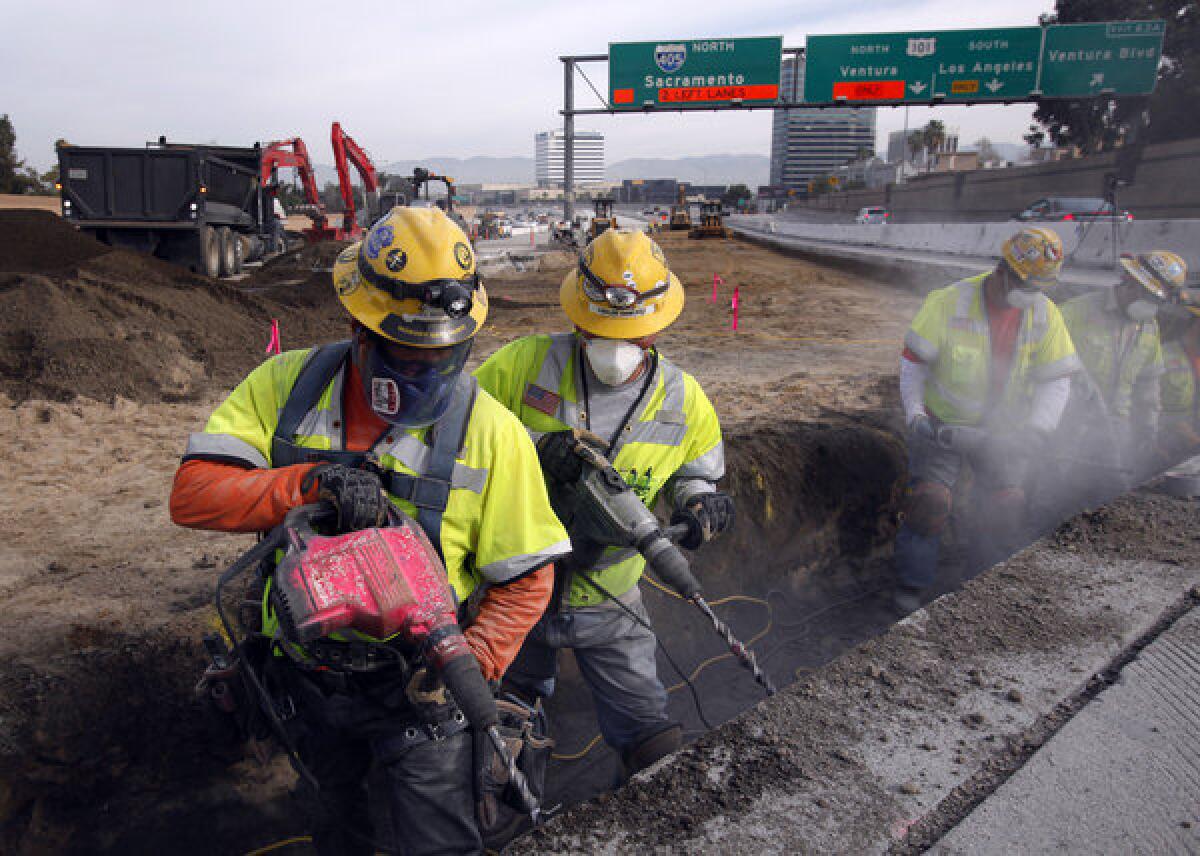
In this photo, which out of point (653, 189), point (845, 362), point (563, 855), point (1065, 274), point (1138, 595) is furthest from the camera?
point (653, 189)

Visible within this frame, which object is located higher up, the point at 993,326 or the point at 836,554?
the point at 993,326

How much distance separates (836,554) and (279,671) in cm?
546

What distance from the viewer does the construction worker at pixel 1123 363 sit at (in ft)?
21.0

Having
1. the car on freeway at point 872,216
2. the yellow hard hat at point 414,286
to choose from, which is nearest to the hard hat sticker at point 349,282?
the yellow hard hat at point 414,286

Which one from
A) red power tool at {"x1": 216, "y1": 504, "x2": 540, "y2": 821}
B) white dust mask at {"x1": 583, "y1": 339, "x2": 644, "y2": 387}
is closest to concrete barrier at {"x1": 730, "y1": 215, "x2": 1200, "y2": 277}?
white dust mask at {"x1": 583, "y1": 339, "x2": 644, "y2": 387}

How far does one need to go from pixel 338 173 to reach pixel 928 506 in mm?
22475

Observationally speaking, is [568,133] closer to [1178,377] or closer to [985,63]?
[985,63]

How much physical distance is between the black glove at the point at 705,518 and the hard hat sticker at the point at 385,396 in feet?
4.59

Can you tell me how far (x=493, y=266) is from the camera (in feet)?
95.1

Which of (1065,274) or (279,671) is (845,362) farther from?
(279,671)

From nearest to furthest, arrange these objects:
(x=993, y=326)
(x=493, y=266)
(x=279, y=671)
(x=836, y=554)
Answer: (x=279, y=671) < (x=993, y=326) < (x=836, y=554) < (x=493, y=266)

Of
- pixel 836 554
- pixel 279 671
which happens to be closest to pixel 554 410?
pixel 279 671

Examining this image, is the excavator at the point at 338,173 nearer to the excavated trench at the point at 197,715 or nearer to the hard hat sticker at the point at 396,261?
the excavated trench at the point at 197,715

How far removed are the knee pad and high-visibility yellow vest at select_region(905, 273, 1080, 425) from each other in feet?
1.45
